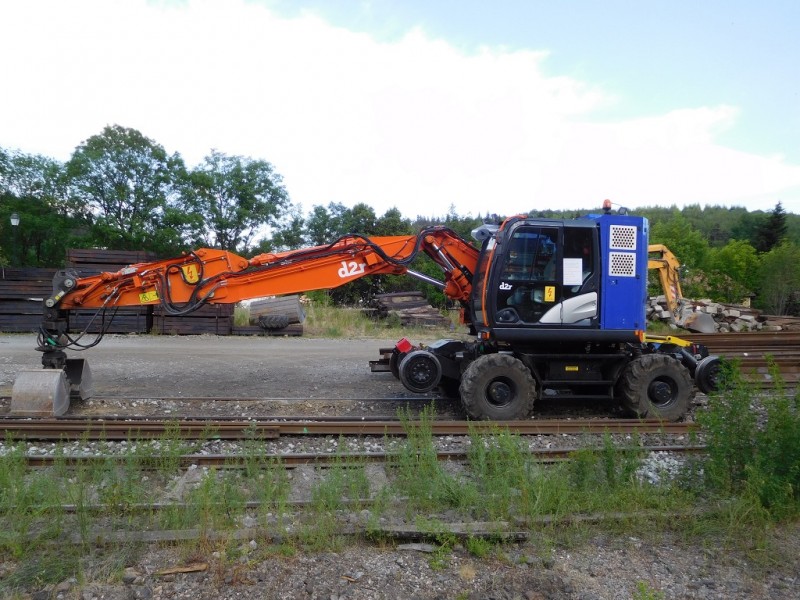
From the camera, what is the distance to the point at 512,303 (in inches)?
323

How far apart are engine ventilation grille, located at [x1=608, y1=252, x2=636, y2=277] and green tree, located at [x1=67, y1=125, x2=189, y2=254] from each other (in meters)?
28.5

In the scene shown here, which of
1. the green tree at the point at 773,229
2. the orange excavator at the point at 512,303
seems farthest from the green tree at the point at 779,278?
the orange excavator at the point at 512,303

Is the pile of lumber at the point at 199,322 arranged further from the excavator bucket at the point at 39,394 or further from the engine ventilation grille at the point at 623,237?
the engine ventilation grille at the point at 623,237

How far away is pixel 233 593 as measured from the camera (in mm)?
3699

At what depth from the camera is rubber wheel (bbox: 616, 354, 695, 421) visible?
830cm

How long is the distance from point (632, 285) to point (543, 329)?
1468 millimetres

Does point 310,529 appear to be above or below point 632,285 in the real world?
below

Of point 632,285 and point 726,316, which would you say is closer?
A: point 632,285

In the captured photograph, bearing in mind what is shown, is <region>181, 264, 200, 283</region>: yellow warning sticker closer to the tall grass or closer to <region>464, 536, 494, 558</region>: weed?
<region>464, 536, 494, 558</region>: weed

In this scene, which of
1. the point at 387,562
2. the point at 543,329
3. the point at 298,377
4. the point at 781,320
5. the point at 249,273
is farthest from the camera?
the point at 781,320

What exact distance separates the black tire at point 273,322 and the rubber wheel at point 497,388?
46.8 feet

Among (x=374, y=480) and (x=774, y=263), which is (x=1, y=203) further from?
(x=774, y=263)

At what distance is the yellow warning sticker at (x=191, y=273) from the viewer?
885 centimetres

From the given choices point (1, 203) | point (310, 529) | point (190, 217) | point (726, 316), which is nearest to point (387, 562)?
point (310, 529)
